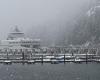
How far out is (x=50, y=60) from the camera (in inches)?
5433

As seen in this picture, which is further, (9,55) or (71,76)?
(9,55)

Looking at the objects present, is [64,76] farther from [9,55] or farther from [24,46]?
[24,46]

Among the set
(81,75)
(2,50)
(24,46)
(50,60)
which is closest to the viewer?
(81,75)

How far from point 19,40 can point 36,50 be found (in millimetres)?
19214

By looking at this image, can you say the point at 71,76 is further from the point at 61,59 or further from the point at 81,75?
the point at 61,59

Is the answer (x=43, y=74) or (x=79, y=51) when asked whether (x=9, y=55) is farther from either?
(x=43, y=74)

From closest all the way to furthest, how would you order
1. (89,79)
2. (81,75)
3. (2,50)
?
1. (89,79)
2. (81,75)
3. (2,50)

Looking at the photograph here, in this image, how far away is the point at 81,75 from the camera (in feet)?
285

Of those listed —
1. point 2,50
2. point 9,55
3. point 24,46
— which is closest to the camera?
point 9,55

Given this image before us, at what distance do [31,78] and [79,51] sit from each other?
9067cm

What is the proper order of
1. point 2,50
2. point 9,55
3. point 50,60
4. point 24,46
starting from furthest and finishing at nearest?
point 24,46, point 2,50, point 9,55, point 50,60

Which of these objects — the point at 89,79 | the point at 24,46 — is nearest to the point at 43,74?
the point at 89,79

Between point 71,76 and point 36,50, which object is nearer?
point 71,76

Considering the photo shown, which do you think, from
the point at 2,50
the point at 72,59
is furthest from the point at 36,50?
the point at 72,59
